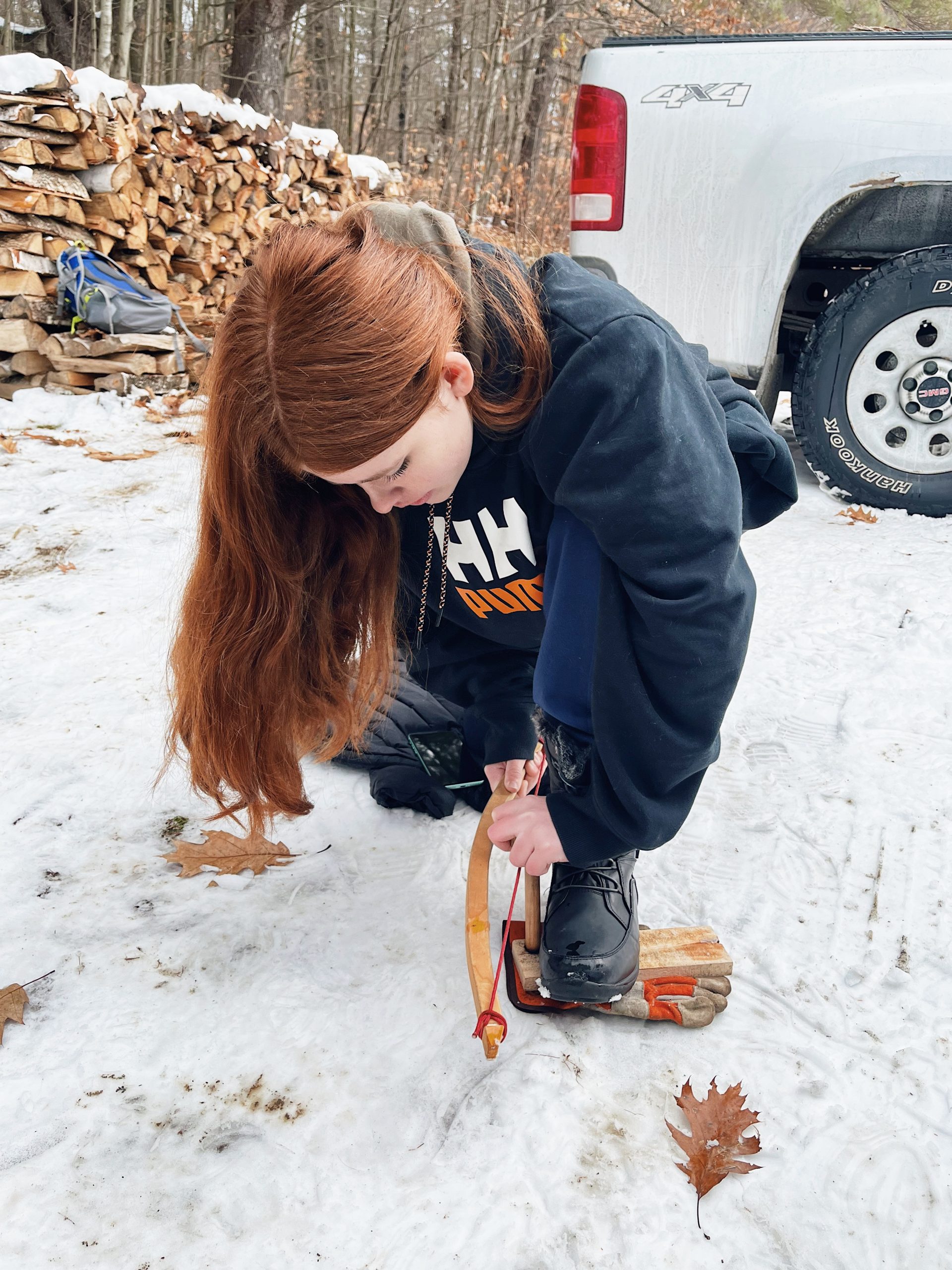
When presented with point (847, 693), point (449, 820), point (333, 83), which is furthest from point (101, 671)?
point (333, 83)

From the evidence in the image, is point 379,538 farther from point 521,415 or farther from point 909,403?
point 909,403

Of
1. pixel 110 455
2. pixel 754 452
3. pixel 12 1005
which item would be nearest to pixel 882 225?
pixel 754 452

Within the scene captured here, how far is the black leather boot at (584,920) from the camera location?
138 cm

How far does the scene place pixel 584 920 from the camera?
1427 millimetres

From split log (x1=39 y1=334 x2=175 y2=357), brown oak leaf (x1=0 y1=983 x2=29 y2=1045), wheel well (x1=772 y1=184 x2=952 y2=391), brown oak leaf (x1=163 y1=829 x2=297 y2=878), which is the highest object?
wheel well (x1=772 y1=184 x2=952 y2=391)

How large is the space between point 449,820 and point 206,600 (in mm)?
745

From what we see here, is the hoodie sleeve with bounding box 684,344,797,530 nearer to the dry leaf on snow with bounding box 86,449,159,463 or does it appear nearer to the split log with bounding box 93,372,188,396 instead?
the dry leaf on snow with bounding box 86,449,159,463

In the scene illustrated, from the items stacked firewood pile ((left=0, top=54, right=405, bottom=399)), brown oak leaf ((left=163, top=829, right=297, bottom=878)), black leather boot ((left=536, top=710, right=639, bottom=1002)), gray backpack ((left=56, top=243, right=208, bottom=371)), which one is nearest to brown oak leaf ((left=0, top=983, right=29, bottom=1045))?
brown oak leaf ((left=163, top=829, right=297, bottom=878))

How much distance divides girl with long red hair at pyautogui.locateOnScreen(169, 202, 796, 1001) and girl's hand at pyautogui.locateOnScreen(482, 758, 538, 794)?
3.7 inches

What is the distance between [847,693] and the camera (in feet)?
7.29

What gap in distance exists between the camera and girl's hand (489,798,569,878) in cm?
135

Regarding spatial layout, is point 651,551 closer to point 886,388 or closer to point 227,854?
point 227,854

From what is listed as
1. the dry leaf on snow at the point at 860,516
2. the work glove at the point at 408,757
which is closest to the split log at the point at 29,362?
the work glove at the point at 408,757

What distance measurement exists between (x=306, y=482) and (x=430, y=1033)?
2.86 ft
